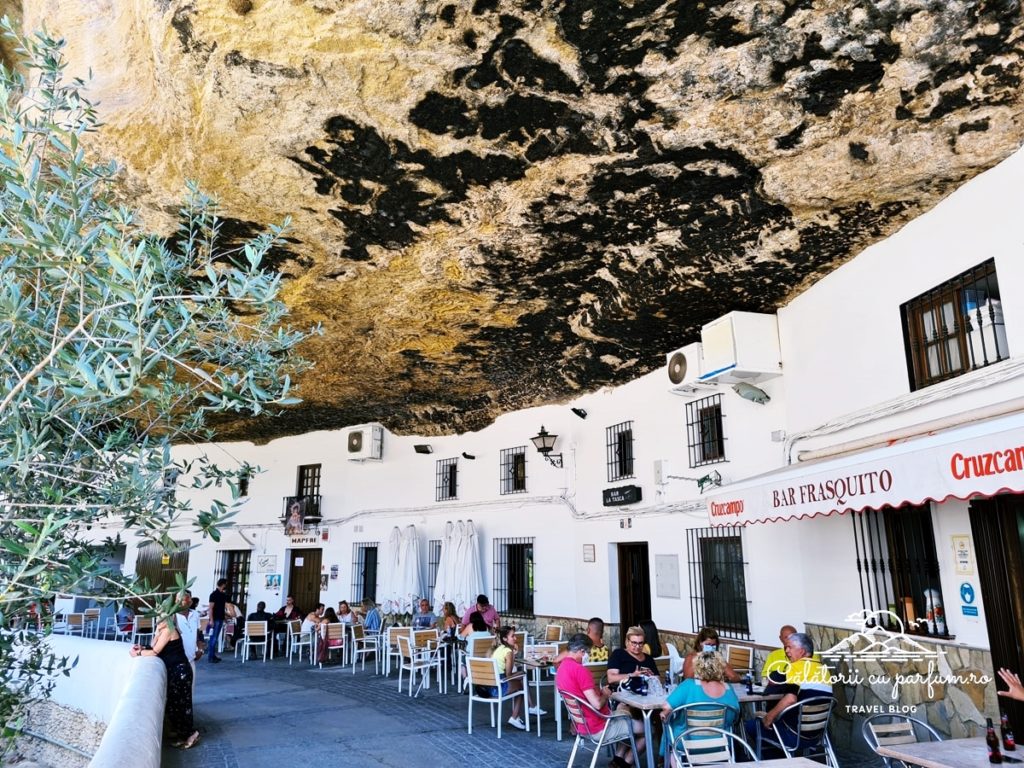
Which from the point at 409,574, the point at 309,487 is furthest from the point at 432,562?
the point at 309,487

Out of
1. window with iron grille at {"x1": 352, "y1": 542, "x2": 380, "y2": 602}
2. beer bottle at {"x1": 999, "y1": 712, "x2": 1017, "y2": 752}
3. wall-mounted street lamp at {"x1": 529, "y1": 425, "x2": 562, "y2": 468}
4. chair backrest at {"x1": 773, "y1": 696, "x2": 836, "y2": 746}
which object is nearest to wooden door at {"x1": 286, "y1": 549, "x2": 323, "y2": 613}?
window with iron grille at {"x1": 352, "y1": 542, "x2": 380, "y2": 602}

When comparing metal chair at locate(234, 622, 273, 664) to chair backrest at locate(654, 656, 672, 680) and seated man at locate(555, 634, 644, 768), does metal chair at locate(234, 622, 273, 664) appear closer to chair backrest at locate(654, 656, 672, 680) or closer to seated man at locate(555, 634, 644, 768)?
chair backrest at locate(654, 656, 672, 680)

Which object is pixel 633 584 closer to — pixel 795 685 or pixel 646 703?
pixel 795 685

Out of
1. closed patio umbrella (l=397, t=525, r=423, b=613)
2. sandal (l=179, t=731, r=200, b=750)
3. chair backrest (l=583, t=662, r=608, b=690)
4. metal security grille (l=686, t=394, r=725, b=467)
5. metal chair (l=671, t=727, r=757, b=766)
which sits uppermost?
metal security grille (l=686, t=394, r=725, b=467)

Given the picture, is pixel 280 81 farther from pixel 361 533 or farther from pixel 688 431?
pixel 361 533

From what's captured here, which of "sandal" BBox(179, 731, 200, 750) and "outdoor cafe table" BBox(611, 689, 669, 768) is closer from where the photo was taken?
"outdoor cafe table" BBox(611, 689, 669, 768)

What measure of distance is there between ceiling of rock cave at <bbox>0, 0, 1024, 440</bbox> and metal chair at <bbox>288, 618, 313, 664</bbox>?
8126 millimetres

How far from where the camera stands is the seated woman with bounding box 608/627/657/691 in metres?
6.28

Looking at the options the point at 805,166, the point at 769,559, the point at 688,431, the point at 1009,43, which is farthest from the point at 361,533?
the point at 1009,43

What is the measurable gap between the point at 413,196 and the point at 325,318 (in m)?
3.55

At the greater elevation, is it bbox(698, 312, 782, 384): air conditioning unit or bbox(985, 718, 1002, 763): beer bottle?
bbox(698, 312, 782, 384): air conditioning unit

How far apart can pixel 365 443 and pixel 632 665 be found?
1053 centimetres

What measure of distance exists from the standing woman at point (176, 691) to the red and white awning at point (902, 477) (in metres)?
6.02

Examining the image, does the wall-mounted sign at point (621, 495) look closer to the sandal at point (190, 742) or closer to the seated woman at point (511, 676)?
the seated woman at point (511, 676)
